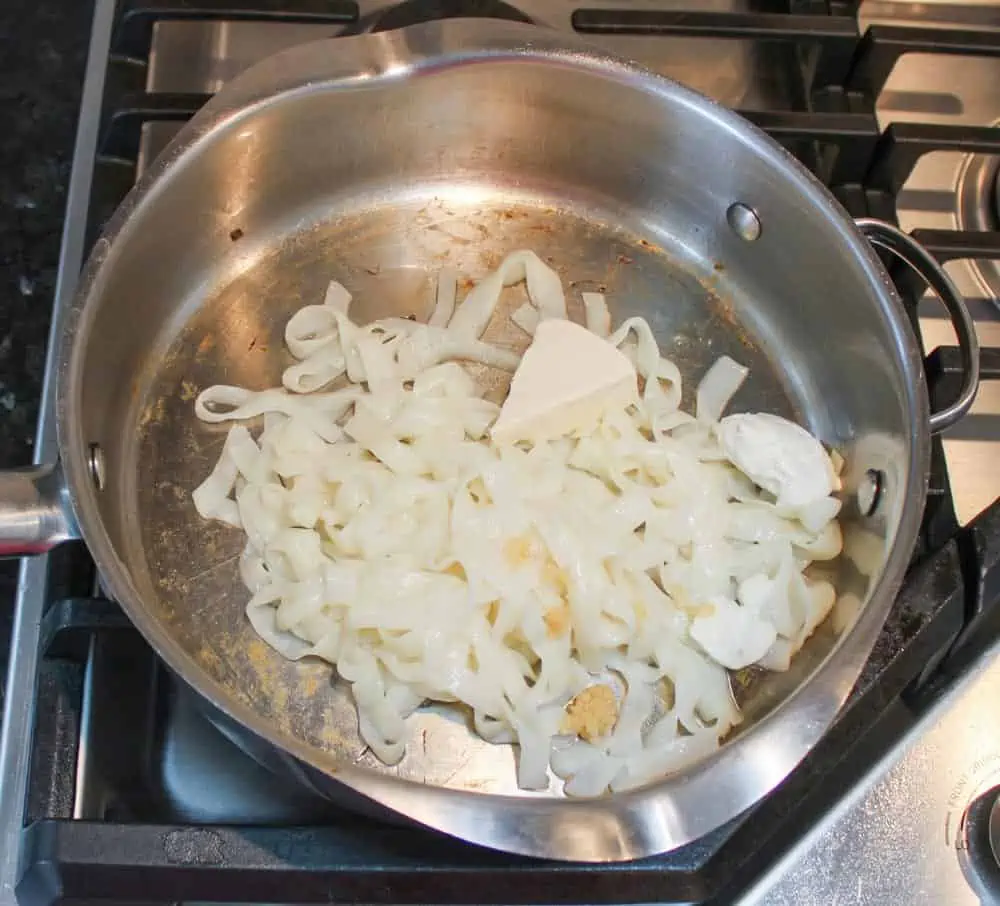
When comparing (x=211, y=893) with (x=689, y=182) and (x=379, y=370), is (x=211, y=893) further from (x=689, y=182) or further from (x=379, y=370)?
(x=689, y=182)

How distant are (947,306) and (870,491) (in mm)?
227

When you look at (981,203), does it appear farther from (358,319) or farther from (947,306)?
(358,319)

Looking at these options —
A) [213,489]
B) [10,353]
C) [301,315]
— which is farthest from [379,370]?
[10,353]

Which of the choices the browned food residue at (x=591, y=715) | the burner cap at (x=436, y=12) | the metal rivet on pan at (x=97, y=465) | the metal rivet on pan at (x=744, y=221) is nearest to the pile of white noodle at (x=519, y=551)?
the browned food residue at (x=591, y=715)

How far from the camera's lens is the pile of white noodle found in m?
1.03

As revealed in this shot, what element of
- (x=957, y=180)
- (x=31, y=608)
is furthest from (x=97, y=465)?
(x=957, y=180)

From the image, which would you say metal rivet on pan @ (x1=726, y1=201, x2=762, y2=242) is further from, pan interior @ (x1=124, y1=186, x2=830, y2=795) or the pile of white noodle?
the pile of white noodle

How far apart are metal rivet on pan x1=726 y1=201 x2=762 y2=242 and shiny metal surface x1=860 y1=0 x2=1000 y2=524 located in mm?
169

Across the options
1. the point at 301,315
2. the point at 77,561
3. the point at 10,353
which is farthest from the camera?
the point at 301,315

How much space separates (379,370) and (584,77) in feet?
1.35

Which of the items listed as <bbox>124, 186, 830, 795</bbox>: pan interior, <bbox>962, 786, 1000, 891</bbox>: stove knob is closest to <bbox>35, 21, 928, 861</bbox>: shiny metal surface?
<bbox>124, 186, 830, 795</bbox>: pan interior

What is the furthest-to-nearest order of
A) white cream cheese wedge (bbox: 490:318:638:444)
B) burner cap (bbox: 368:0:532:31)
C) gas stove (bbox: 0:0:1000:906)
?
burner cap (bbox: 368:0:532:31)
white cream cheese wedge (bbox: 490:318:638:444)
gas stove (bbox: 0:0:1000:906)

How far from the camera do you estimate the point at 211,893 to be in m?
0.83

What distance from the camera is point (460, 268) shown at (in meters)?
1.31
